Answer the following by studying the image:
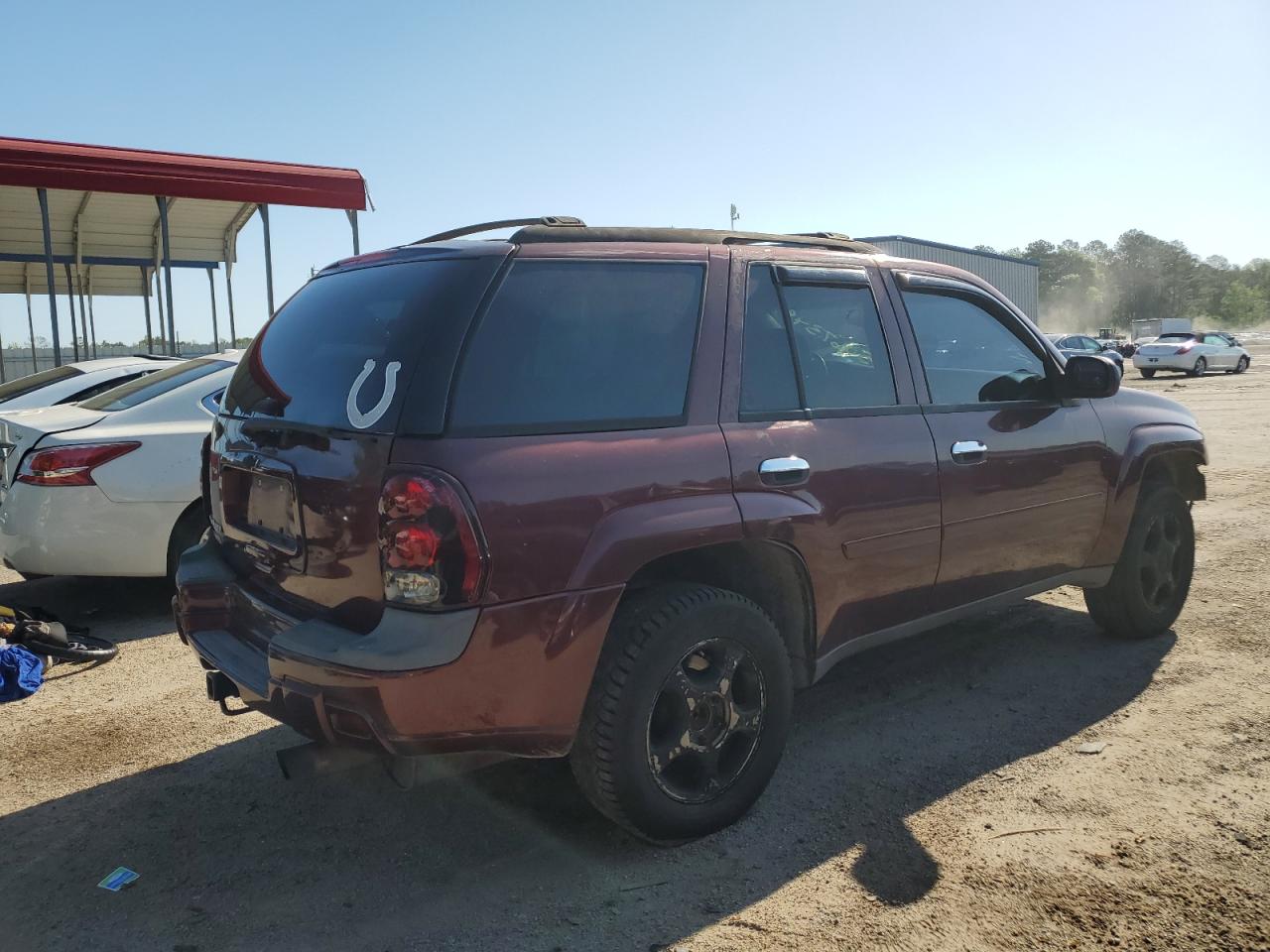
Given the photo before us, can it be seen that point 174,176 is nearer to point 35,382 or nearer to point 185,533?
point 35,382

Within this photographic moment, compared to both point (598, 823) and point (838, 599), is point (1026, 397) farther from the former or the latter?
point (598, 823)

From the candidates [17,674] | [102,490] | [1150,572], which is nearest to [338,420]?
[17,674]

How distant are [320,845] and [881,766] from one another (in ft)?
6.43

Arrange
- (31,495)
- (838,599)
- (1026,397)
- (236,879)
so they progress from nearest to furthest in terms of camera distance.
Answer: (236,879)
(838,599)
(1026,397)
(31,495)

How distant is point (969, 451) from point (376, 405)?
2284mm

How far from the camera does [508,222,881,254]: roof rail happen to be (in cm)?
297

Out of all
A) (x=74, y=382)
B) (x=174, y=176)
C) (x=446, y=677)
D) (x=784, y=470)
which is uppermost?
(x=174, y=176)

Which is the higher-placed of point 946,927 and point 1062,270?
point 1062,270

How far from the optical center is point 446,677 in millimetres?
2496

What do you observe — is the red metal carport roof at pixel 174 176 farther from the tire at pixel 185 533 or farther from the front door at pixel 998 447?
the front door at pixel 998 447

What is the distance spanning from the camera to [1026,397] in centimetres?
421

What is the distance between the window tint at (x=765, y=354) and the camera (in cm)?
321

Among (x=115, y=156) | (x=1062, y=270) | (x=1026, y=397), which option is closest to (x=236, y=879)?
(x=1026, y=397)

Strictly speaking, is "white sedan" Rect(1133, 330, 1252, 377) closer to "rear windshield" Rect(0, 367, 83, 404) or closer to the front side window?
"rear windshield" Rect(0, 367, 83, 404)
